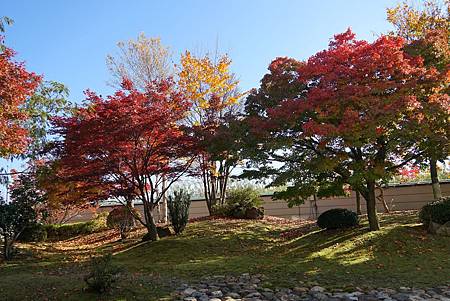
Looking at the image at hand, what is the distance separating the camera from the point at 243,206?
13.4 meters

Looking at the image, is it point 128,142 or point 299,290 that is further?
point 128,142

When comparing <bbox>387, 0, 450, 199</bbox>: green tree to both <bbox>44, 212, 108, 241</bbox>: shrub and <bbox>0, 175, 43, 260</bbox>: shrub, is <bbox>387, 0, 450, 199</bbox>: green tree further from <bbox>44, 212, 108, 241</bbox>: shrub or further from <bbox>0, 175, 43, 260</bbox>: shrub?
<bbox>44, 212, 108, 241</bbox>: shrub

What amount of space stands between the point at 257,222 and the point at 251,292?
6.82m

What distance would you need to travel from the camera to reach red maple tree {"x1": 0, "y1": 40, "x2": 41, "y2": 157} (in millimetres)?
6496

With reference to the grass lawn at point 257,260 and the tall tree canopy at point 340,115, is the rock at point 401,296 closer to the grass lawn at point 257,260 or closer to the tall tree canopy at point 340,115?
the grass lawn at point 257,260

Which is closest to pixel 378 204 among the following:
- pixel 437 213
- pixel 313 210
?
pixel 313 210

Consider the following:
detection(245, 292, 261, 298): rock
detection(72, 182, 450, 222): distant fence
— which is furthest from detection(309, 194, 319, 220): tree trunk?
detection(245, 292, 261, 298): rock

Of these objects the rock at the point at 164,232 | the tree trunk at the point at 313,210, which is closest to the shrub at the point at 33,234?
the rock at the point at 164,232

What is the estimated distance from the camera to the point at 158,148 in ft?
31.4

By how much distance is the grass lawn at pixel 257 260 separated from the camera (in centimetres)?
579

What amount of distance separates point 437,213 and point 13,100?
8.90 metres

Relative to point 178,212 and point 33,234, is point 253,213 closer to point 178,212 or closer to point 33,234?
point 178,212

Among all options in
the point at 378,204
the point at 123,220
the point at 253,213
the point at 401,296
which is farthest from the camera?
the point at 378,204

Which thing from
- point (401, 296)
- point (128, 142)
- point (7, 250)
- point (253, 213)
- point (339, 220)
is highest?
point (128, 142)
